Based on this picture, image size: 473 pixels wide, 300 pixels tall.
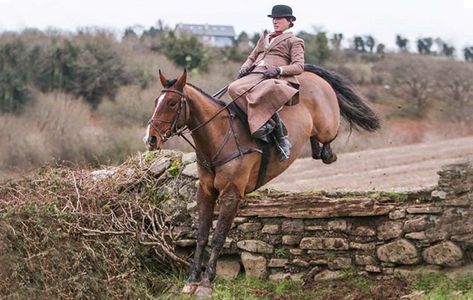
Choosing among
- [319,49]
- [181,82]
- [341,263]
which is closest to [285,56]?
[181,82]

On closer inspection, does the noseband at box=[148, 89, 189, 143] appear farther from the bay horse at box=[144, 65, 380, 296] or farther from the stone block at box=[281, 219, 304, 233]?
the stone block at box=[281, 219, 304, 233]

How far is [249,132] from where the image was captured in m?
7.37

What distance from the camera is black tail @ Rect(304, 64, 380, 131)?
28.4 feet

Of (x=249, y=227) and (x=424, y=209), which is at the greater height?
(x=424, y=209)

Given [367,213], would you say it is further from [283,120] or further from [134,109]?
[134,109]

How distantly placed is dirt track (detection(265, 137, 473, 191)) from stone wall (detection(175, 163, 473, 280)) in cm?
674

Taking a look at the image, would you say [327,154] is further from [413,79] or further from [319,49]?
[319,49]

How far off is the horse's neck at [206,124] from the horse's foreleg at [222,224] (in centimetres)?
44

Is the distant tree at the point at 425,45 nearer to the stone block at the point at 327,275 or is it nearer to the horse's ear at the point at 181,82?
the stone block at the point at 327,275

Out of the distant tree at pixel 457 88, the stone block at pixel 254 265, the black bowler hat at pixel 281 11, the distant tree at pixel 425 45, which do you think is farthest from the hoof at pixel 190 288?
the distant tree at pixel 425 45

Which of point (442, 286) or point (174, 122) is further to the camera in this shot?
point (442, 286)

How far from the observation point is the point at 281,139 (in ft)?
24.2

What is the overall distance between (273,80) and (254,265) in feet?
7.67

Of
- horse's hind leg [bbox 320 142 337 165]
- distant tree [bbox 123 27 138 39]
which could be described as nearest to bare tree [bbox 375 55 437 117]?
distant tree [bbox 123 27 138 39]
